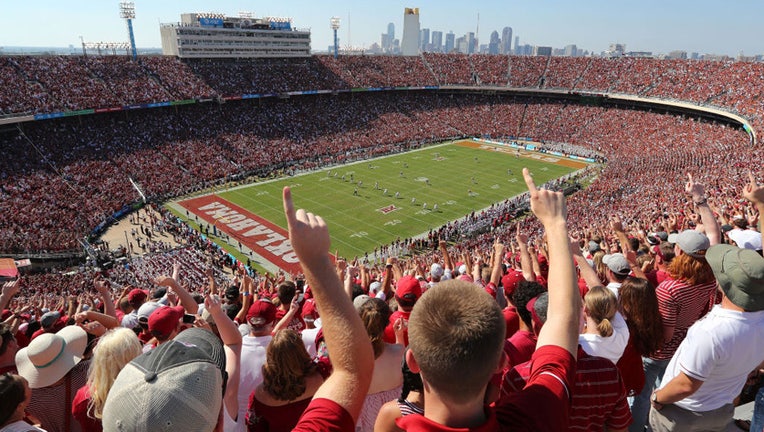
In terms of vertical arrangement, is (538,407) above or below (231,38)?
below

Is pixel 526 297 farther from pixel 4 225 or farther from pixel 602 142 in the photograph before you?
pixel 602 142

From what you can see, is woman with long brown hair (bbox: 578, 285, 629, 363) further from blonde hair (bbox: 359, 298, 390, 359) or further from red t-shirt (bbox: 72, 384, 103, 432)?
red t-shirt (bbox: 72, 384, 103, 432)

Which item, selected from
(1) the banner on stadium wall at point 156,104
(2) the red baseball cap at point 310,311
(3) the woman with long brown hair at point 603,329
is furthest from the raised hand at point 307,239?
(1) the banner on stadium wall at point 156,104

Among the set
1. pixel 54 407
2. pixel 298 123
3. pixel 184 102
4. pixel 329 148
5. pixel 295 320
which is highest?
pixel 54 407

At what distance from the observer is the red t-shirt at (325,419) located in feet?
6.49

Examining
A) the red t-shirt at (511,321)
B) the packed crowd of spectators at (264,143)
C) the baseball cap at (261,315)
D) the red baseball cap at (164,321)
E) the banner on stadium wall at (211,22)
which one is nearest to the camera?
the red baseball cap at (164,321)

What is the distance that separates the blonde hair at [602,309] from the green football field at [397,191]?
24474 mm

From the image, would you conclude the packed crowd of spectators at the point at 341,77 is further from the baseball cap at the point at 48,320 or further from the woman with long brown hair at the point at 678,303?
the woman with long brown hair at the point at 678,303

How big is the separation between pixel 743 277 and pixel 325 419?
10.5 ft

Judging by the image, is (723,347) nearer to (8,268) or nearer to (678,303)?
(678,303)

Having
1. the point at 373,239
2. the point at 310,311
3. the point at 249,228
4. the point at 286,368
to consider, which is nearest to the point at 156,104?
the point at 249,228

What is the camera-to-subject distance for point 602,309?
145 inches

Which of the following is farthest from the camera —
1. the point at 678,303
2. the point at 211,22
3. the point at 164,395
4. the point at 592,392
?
the point at 211,22

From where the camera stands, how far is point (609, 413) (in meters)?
3.05
